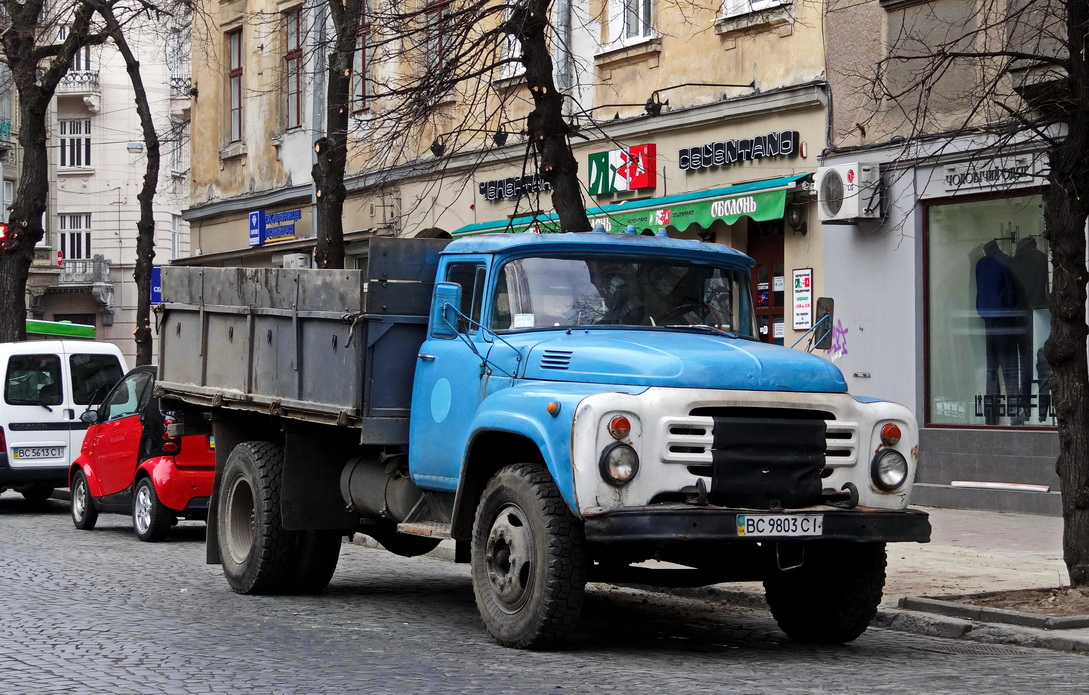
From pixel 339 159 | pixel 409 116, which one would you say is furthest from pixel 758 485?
pixel 339 159

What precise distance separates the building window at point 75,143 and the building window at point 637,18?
51198 millimetres

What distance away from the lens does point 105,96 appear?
6862 cm

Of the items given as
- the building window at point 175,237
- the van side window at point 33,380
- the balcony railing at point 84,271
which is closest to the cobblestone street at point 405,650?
the van side window at point 33,380

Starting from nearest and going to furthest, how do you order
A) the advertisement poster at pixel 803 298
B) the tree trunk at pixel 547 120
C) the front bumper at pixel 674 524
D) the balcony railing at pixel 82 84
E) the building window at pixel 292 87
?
the front bumper at pixel 674 524 < the tree trunk at pixel 547 120 < the advertisement poster at pixel 803 298 < the building window at pixel 292 87 < the balcony railing at pixel 82 84

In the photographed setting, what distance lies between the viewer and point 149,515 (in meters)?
15.8

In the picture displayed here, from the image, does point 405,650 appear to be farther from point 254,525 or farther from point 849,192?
point 849,192

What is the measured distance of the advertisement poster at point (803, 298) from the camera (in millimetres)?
19141

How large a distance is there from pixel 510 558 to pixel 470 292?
1877 mm

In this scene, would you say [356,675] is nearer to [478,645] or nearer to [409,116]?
[478,645]

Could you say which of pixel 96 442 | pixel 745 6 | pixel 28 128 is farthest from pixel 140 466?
pixel 28 128

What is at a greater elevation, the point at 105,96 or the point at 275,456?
the point at 105,96

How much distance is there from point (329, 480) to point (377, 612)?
3.80 feet

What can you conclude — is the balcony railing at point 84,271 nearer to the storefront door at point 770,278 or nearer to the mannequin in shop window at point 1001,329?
the storefront door at point 770,278

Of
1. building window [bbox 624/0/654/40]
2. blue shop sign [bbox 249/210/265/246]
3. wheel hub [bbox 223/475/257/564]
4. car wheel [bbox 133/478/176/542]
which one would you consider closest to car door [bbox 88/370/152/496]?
car wheel [bbox 133/478/176/542]
